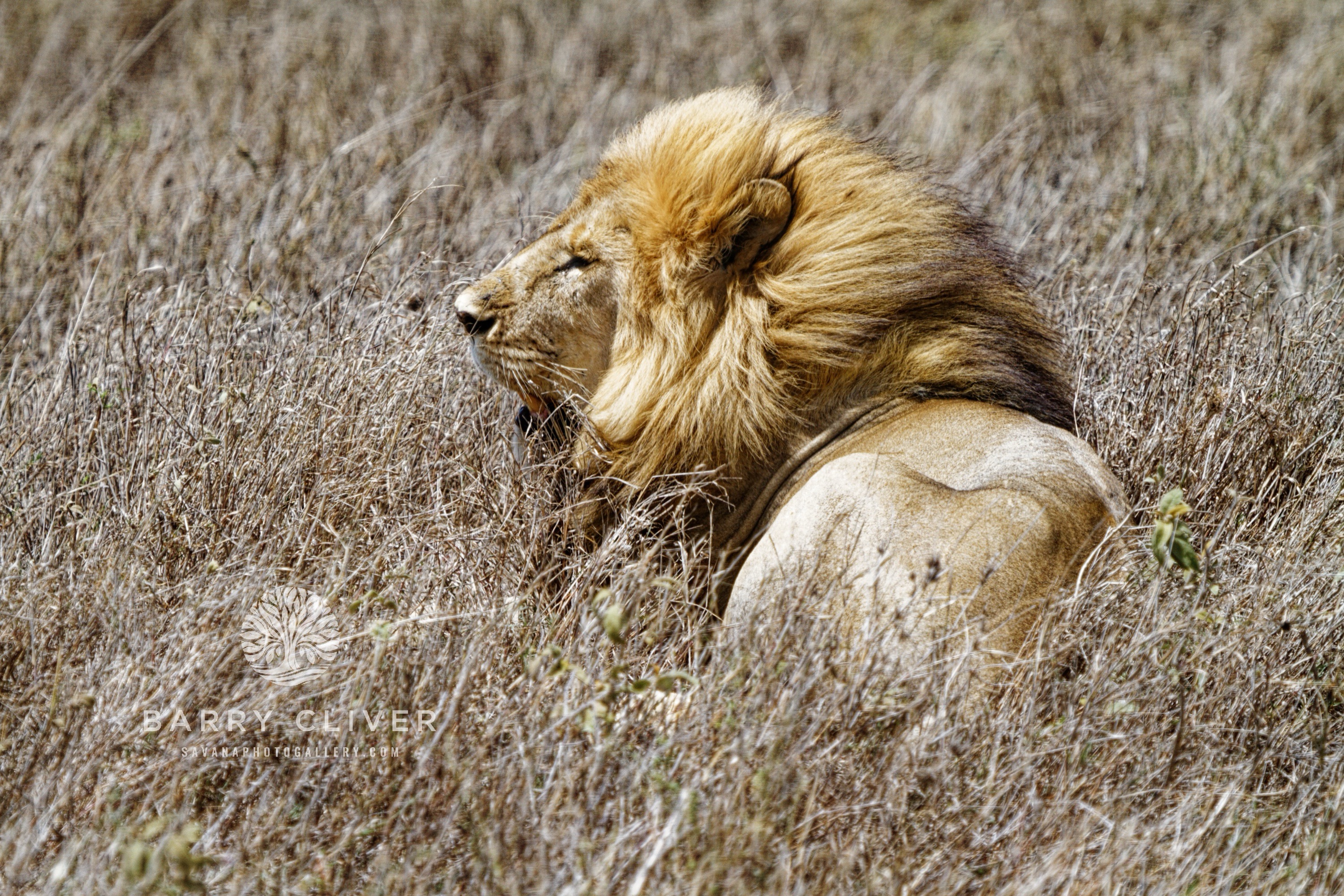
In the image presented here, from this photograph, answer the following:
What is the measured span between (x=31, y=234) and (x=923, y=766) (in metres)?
4.72

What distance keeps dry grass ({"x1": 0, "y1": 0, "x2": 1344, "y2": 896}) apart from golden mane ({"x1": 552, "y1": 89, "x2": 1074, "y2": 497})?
1.47 ft

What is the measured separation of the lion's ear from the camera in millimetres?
3719

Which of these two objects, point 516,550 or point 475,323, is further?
point 475,323

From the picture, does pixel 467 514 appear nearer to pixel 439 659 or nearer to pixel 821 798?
pixel 439 659

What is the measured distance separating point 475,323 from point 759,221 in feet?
3.06

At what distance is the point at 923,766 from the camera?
8.62 ft

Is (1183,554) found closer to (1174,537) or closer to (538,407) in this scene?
(1174,537)

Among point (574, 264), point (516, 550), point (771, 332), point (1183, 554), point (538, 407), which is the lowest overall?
point (516, 550)

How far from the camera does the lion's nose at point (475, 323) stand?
3945 millimetres

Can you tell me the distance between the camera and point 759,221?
3.76m

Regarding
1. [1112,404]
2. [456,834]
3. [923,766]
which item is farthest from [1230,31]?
[456,834]

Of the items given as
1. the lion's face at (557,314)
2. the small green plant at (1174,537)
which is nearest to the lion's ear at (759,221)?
the lion's face at (557,314)

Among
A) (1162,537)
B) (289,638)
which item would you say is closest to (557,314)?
(289,638)

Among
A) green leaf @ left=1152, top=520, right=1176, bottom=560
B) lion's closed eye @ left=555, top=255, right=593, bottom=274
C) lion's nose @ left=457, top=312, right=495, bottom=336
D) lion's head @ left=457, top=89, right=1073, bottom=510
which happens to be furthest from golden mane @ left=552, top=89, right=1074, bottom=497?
green leaf @ left=1152, top=520, right=1176, bottom=560
